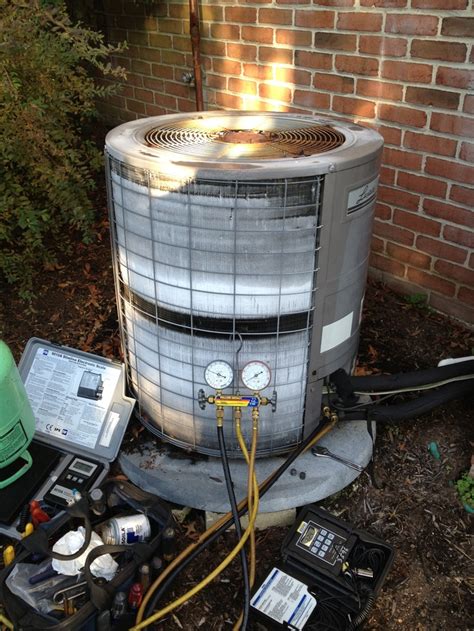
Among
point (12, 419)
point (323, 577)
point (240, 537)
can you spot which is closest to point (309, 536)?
point (323, 577)

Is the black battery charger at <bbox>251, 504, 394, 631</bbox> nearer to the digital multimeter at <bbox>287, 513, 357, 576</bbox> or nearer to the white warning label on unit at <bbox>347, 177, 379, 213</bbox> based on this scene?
the digital multimeter at <bbox>287, 513, 357, 576</bbox>

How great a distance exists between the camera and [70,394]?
2.48 metres

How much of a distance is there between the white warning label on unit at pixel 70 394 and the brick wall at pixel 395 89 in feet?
6.15

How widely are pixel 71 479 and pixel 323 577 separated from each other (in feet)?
3.51

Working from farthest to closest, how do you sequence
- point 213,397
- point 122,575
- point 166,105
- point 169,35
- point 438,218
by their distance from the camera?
point 166,105, point 169,35, point 438,218, point 213,397, point 122,575

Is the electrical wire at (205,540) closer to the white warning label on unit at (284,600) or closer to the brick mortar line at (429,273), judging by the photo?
the white warning label on unit at (284,600)

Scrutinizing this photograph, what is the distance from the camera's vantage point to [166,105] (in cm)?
447

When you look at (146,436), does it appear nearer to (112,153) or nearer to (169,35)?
(112,153)

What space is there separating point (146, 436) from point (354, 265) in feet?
3.93

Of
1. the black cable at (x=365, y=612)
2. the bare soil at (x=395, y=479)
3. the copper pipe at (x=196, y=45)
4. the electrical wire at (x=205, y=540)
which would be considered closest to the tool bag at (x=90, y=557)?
the electrical wire at (x=205, y=540)

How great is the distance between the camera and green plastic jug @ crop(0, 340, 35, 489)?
80.7 inches

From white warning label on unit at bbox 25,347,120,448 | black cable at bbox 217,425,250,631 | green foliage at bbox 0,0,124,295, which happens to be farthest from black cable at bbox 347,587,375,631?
green foliage at bbox 0,0,124,295

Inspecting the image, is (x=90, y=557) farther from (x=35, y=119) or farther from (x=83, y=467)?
(x=35, y=119)

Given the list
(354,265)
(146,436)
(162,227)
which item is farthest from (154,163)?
(146,436)
